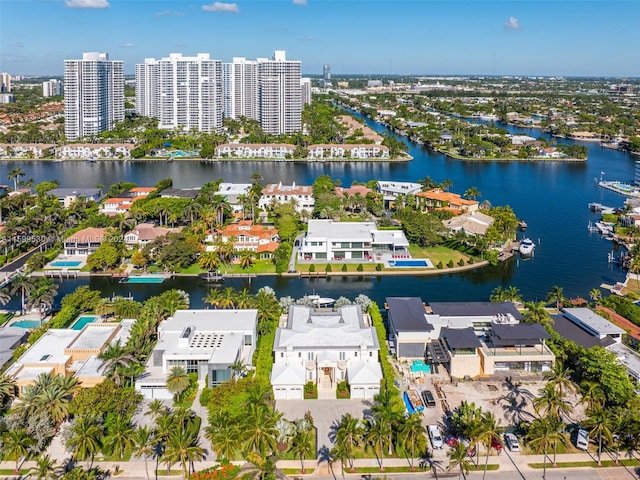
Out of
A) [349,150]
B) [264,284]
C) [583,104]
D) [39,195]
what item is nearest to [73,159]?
[39,195]

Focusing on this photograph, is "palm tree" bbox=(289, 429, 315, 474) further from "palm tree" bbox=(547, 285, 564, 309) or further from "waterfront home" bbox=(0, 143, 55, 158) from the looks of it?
"waterfront home" bbox=(0, 143, 55, 158)

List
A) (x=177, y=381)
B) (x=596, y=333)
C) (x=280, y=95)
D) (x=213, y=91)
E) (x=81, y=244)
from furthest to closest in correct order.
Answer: (x=213, y=91)
(x=280, y=95)
(x=81, y=244)
(x=596, y=333)
(x=177, y=381)

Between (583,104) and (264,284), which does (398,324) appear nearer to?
(264,284)

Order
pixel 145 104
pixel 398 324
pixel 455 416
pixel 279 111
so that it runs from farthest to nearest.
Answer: pixel 145 104
pixel 279 111
pixel 398 324
pixel 455 416

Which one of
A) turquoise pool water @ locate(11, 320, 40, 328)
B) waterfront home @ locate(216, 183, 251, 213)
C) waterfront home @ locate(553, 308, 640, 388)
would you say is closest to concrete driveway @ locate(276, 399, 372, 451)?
waterfront home @ locate(553, 308, 640, 388)

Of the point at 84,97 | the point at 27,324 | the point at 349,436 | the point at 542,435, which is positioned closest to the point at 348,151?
the point at 84,97

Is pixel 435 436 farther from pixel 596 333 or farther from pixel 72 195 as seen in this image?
→ pixel 72 195

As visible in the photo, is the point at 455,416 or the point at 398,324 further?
the point at 398,324
